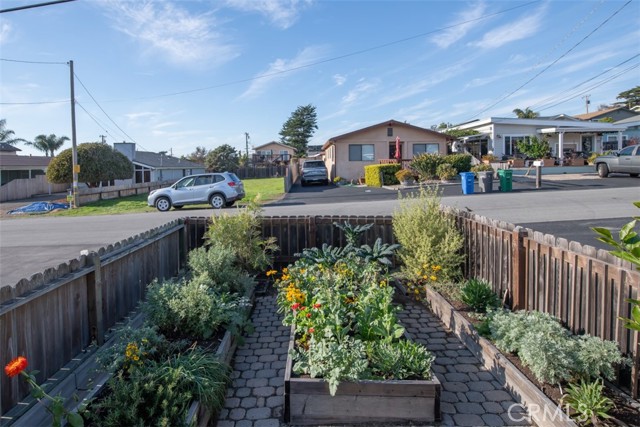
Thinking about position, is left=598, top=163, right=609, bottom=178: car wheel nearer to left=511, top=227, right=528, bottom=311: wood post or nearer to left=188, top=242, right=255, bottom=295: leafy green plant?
left=511, top=227, right=528, bottom=311: wood post

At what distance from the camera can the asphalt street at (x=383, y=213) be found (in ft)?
33.9

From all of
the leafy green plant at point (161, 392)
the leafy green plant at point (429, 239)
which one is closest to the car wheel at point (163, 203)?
the leafy green plant at point (429, 239)

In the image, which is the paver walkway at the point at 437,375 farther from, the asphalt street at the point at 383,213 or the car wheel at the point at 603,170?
the car wheel at the point at 603,170

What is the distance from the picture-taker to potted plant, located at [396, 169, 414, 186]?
80.4ft

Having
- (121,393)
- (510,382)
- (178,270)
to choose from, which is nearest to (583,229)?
(510,382)

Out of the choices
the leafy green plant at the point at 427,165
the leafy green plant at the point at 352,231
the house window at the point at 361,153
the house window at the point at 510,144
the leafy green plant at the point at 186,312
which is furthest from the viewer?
the house window at the point at 510,144

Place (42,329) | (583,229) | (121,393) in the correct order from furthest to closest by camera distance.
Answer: (583,229), (42,329), (121,393)

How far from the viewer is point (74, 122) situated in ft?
72.9

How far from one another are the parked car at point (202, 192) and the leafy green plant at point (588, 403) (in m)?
17.2

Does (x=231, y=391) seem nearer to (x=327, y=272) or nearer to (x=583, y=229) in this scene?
(x=327, y=272)

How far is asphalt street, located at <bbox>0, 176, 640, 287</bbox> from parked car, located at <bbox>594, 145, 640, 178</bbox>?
2.88 feet

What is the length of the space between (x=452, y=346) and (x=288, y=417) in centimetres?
226

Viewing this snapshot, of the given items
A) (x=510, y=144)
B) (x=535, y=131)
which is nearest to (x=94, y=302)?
(x=510, y=144)

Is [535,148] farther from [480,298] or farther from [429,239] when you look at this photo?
[480,298]
